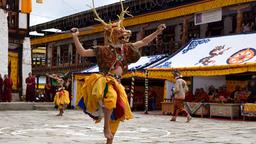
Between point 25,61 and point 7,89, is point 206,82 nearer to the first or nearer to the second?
point 7,89

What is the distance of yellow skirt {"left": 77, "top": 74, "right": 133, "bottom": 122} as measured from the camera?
5.34m

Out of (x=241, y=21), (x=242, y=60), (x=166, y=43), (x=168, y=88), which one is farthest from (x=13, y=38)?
(x=242, y=60)

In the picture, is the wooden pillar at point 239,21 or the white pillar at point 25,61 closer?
the wooden pillar at point 239,21

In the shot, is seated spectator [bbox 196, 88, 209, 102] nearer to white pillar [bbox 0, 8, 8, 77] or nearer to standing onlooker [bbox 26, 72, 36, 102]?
standing onlooker [bbox 26, 72, 36, 102]

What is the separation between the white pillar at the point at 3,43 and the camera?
847 inches

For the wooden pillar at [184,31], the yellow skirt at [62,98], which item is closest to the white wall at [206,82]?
the wooden pillar at [184,31]

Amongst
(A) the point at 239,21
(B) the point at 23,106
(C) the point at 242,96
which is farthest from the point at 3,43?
(C) the point at 242,96

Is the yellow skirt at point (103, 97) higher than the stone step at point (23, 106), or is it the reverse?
the yellow skirt at point (103, 97)

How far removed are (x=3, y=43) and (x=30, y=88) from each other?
2453mm

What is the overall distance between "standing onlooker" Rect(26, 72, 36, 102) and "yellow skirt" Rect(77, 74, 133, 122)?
653 inches

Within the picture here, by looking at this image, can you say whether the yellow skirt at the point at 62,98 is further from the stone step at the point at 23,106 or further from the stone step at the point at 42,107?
the stone step at the point at 42,107

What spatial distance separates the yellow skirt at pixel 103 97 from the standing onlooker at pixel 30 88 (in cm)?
1660

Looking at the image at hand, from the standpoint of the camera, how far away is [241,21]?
752 inches

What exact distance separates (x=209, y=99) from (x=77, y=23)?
58.3ft
